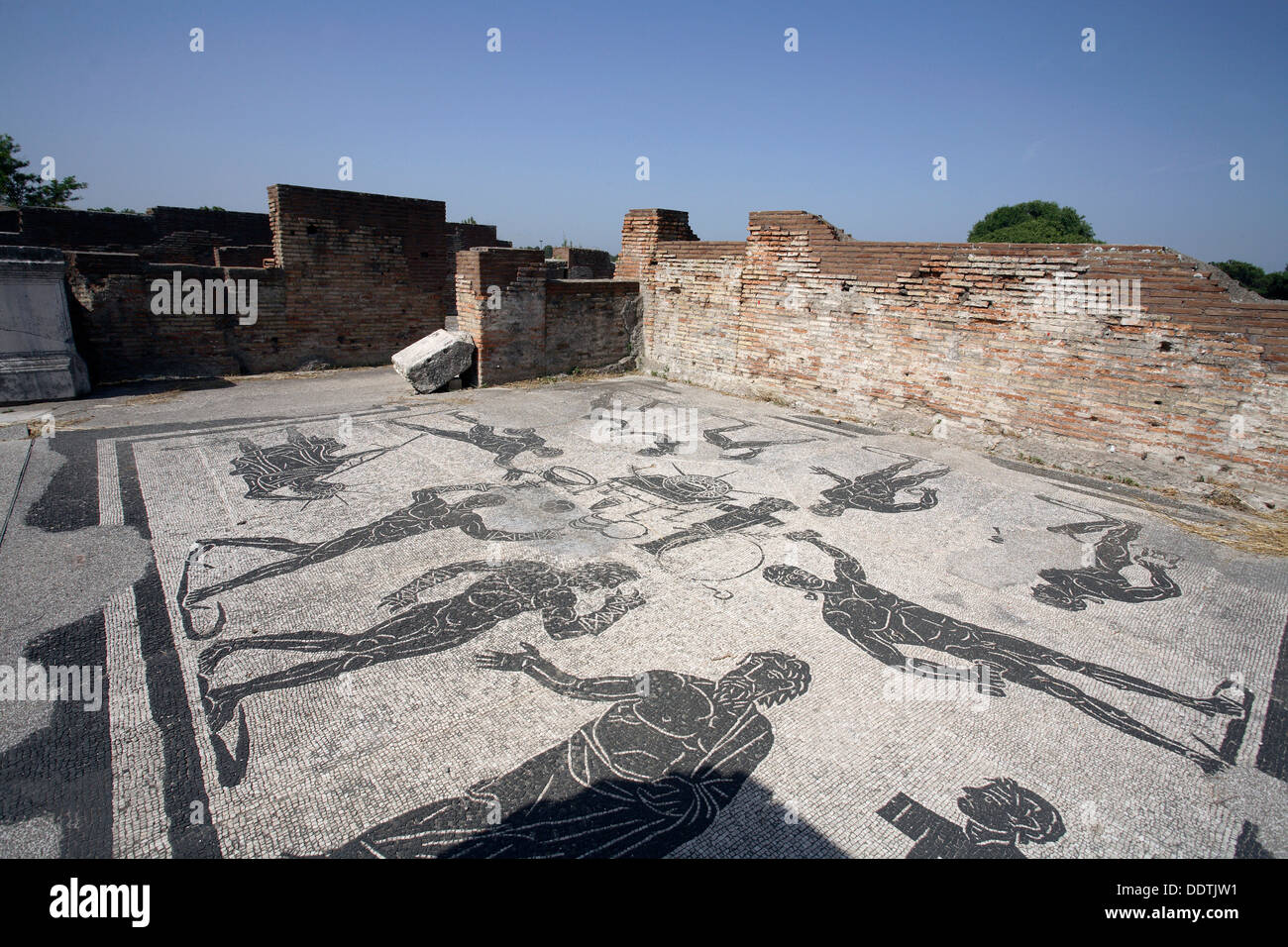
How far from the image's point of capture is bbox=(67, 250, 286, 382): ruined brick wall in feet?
27.0

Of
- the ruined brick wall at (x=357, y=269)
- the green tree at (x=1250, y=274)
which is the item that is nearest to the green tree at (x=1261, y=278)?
the green tree at (x=1250, y=274)

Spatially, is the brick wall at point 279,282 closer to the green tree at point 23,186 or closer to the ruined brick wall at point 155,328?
the ruined brick wall at point 155,328

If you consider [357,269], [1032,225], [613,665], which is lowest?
[613,665]

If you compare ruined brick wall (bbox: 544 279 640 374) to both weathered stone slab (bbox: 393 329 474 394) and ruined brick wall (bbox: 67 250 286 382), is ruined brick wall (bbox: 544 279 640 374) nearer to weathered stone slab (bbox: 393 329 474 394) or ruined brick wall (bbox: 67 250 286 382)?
weathered stone slab (bbox: 393 329 474 394)

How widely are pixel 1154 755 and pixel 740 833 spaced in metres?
1.85

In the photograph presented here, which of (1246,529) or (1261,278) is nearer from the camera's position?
(1246,529)

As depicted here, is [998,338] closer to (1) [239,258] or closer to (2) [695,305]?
(2) [695,305]

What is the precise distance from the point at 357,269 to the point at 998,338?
932 centimetres

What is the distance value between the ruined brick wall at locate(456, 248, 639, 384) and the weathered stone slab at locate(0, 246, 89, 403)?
4492mm

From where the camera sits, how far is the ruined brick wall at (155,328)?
8.22 meters

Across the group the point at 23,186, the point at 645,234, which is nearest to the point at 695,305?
the point at 645,234

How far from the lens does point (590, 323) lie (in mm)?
10172

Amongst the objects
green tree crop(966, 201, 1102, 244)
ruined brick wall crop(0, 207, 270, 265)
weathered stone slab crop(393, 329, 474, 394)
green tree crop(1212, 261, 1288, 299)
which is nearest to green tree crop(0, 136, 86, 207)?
ruined brick wall crop(0, 207, 270, 265)
